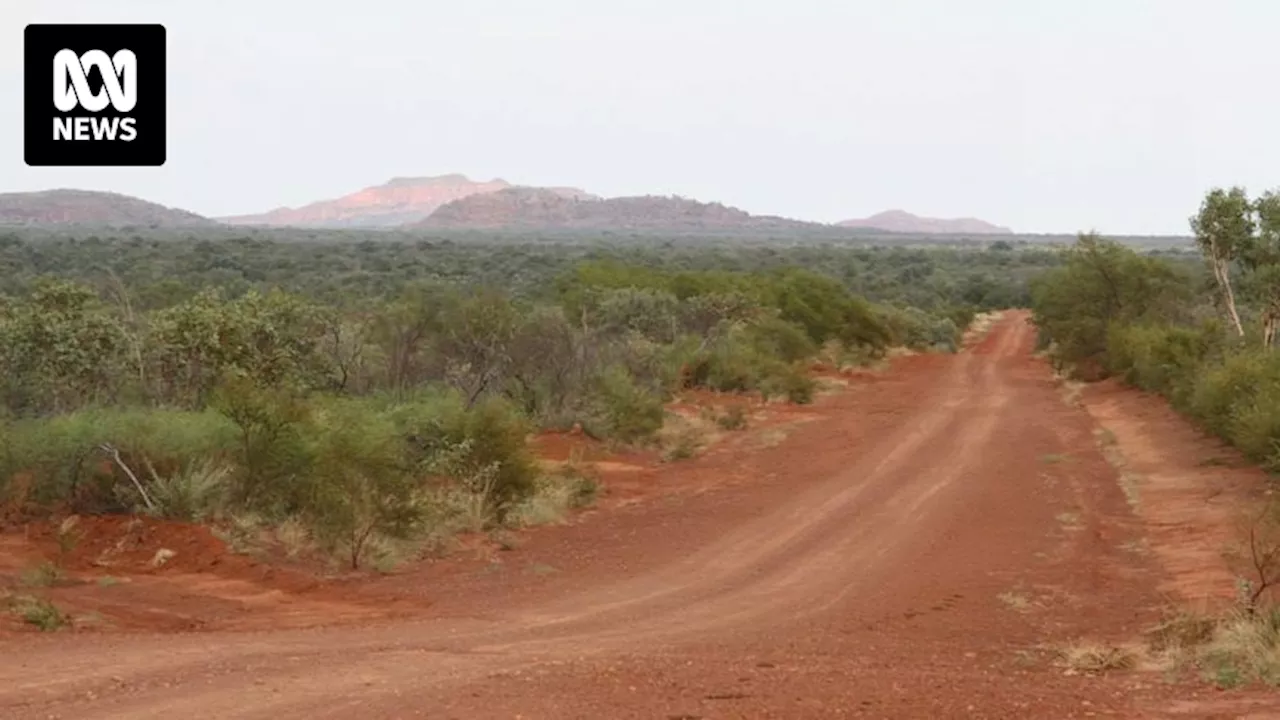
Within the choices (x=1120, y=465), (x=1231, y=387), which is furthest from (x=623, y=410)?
(x=1231, y=387)

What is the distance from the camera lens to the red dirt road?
7742 mm

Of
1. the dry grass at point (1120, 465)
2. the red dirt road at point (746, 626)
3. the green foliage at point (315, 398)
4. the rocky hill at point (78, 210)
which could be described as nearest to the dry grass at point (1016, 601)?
the red dirt road at point (746, 626)

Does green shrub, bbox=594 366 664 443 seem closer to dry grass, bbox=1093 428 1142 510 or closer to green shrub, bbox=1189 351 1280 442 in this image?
dry grass, bbox=1093 428 1142 510

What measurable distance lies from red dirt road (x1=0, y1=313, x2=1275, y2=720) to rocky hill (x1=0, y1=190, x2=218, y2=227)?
153 meters

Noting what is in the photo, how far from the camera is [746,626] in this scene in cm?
1087

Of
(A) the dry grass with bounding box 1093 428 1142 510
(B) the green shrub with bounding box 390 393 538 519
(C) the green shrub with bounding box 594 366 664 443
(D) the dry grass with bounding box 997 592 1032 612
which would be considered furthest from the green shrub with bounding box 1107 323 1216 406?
(B) the green shrub with bounding box 390 393 538 519

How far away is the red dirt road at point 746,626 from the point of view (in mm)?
7742

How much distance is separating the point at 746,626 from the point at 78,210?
586 feet

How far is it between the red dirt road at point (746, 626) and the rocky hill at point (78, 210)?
153m

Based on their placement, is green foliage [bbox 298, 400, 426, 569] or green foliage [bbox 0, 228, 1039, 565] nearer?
green foliage [bbox 298, 400, 426, 569]

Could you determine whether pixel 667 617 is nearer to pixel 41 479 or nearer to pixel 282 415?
pixel 282 415

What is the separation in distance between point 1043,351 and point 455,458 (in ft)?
129

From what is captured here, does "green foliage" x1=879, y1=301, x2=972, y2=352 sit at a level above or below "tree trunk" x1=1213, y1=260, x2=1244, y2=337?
below

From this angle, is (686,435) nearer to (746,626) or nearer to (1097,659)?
(746,626)
